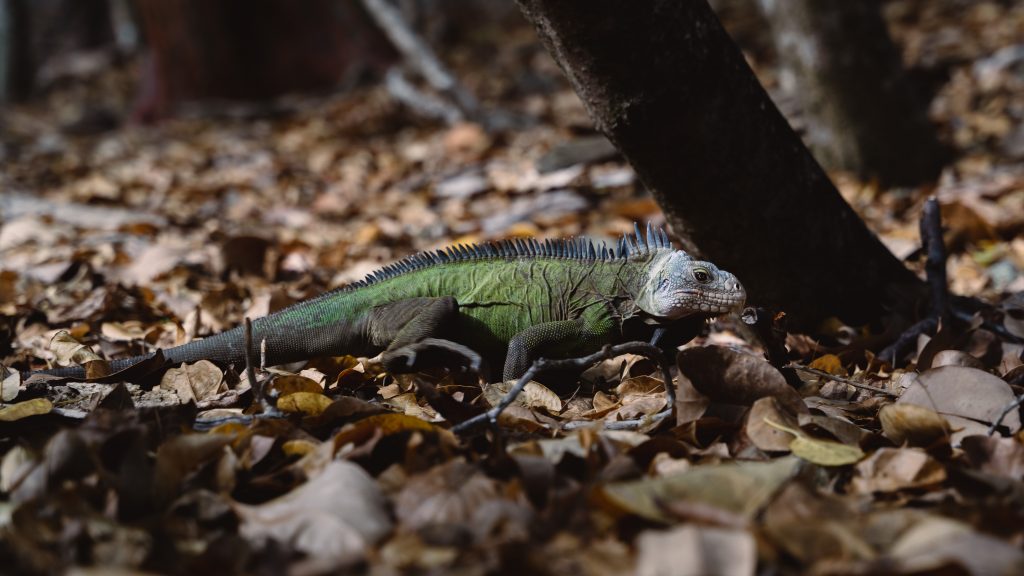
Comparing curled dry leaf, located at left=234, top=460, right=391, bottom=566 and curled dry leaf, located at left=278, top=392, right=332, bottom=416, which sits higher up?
curled dry leaf, located at left=234, top=460, right=391, bottom=566

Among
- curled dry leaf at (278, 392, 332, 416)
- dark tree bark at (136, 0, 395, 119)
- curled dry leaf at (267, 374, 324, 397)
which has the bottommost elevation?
curled dry leaf at (267, 374, 324, 397)

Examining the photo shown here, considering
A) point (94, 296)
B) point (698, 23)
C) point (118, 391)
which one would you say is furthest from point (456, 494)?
point (94, 296)

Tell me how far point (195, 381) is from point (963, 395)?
249 cm

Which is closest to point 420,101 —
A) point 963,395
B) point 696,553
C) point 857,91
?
point 857,91

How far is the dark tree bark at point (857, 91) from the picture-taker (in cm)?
644

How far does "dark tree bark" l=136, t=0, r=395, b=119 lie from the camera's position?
37.1 feet

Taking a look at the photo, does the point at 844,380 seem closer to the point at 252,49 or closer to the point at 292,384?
the point at 292,384

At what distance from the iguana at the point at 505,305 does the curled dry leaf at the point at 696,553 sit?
1675mm

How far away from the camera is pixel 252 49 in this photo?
38.6 feet

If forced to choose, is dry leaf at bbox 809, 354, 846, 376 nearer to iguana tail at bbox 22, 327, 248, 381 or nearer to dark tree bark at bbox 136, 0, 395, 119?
iguana tail at bbox 22, 327, 248, 381

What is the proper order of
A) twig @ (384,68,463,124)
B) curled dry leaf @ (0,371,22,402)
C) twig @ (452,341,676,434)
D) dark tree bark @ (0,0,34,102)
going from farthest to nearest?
1. dark tree bark @ (0,0,34,102)
2. twig @ (384,68,463,124)
3. curled dry leaf @ (0,371,22,402)
4. twig @ (452,341,676,434)

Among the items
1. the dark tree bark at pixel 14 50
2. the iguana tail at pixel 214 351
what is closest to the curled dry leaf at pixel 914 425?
the iguana tail at pixel 214 351

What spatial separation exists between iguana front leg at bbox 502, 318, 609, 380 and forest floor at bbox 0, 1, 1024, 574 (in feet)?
0.64

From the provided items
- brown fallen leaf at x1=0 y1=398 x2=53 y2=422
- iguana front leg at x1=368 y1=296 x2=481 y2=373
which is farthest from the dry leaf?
brown fallen leaf at x1=0 y1=398 x2=53 y2=422
